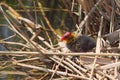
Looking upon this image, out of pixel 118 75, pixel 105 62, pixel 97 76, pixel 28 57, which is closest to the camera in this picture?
pixel 118 75

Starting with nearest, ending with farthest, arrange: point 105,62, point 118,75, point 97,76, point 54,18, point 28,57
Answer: point 118,75 < point 97,76 < point 105,62 < point 28,57 < point 54,18

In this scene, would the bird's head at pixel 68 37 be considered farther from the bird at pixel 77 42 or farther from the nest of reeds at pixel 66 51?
the nest of reeds at pixel 66 51

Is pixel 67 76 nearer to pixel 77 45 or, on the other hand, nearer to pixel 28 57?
pixel 77 45

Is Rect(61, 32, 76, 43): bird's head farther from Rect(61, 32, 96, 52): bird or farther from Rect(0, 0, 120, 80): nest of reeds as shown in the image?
Rect(0, 0, 120, 80): nest of reeds

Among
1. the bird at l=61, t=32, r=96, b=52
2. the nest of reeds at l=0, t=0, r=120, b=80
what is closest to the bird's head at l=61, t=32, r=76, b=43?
the bird at l=61, t=32, r=96, b=52

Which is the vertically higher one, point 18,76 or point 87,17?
point 87,17

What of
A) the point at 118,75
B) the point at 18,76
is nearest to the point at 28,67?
the point at 18,76

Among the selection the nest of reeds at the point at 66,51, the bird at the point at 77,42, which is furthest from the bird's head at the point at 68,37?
the nest of reeds at the point at 66,51
